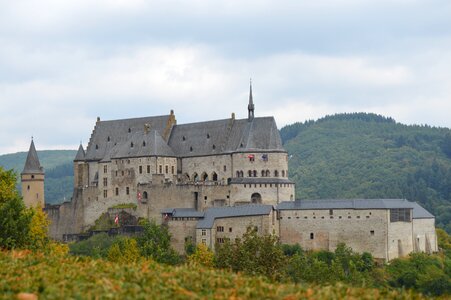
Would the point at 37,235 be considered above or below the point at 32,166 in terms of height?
below

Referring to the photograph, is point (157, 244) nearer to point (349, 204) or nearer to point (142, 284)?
point (349, 204)

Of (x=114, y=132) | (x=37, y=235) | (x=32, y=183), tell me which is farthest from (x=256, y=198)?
(x=37, y=235)

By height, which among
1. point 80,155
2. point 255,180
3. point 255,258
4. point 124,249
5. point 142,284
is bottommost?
point 142,284

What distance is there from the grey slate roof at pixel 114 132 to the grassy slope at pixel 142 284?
260ft

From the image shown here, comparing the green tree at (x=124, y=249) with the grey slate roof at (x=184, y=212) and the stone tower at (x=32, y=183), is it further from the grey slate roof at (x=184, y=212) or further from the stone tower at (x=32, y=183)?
the stone tower at (x=32, y=183)

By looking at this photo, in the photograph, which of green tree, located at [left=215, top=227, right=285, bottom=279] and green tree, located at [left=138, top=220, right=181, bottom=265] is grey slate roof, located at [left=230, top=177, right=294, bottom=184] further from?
green tree, located at [left=215, top=227, right=285, bottom=279]

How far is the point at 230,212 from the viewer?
9294 cm

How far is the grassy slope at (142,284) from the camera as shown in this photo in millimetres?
29516

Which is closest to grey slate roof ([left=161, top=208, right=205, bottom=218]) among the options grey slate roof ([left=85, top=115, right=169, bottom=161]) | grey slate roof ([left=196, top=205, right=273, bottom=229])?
grey slate roof ([left=196, top=205, right=273, bottom=229])

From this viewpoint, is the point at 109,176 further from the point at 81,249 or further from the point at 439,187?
the point at 439,187

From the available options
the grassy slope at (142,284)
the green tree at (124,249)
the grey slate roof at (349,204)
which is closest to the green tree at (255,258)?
the green tree at (124,249)

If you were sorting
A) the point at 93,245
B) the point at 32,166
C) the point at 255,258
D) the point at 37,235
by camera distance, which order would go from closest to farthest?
the point at 37,235 < the point at 255,258 < the point at 93,245 < the point at 32,166

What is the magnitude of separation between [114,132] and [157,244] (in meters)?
28.7

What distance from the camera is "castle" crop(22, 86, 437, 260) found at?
9156 centimetres
